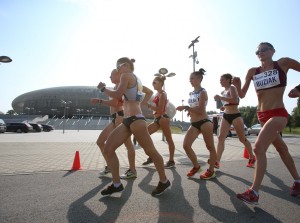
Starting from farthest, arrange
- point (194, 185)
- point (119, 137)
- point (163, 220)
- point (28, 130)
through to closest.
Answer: point (28, 130), point (194, 185), point (119, 137), point (163, 220)

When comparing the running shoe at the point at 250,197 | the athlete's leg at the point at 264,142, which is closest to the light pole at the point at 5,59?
the athlete's leg at the point at 264,142

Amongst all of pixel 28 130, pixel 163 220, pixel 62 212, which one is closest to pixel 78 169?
pixel 62 212

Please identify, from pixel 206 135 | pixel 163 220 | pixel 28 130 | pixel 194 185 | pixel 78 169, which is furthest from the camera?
pixel 28 130

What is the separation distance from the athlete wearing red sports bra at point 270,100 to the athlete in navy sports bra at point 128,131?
137 centimetres

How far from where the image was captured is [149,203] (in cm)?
343

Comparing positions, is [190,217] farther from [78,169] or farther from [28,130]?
[28,130]

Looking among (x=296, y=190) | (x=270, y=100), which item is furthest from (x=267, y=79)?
(x=296, y=190)

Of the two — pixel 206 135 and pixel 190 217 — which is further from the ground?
pixel 206 135

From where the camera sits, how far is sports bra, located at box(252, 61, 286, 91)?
3.70 m

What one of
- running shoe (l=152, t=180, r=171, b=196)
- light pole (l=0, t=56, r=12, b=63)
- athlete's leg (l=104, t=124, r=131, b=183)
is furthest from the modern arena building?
running shoe (l=152, t=180, r=171, b=196)

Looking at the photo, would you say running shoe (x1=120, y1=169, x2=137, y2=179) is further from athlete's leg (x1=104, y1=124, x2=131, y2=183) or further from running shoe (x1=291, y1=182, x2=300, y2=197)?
running shoe (x1=291, y1=182, x2=300, y2=197)

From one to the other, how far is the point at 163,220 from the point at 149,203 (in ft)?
2.11

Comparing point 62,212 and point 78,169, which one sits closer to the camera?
point 62,212

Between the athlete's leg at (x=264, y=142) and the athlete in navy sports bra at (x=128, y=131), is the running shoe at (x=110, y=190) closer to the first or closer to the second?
the athlete in navy sports bra at (x=128, y=131)
